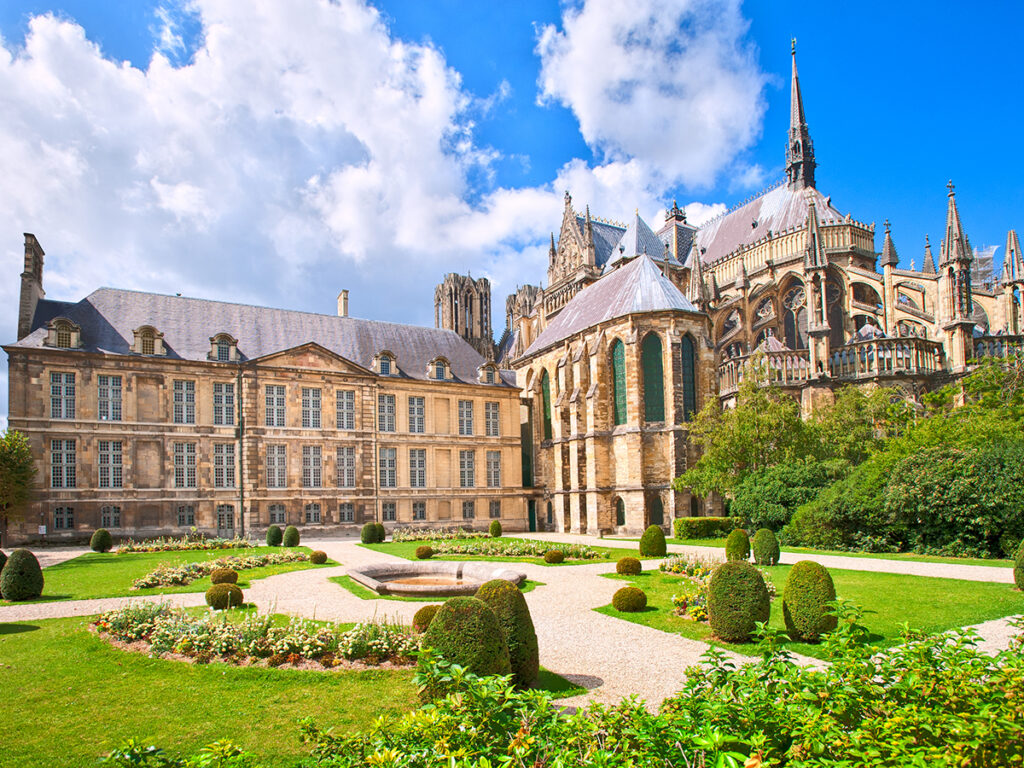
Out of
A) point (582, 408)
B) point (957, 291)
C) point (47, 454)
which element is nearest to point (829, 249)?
point (957, 291)

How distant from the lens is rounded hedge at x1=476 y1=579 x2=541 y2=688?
27.0ft

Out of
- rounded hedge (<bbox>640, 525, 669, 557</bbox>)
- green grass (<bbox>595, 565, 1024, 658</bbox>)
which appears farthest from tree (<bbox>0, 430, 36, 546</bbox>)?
green grass (<bbox>595, 565, 1024, 658</bbox>)

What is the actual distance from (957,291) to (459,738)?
129 ft

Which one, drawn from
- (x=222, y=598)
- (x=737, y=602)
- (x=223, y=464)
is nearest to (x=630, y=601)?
(x=737, y=602)

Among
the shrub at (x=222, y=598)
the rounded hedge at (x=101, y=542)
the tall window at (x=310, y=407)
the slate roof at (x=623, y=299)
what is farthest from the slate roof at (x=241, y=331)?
the shrub at (x=222, y=598)

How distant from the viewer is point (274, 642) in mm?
9938

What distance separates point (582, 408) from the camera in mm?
36781

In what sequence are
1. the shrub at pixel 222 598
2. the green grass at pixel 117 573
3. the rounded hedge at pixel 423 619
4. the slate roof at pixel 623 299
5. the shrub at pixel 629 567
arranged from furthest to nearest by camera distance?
the slate roof at pixel 623 299 → the shrub at pixel 629 567 → the green grass at pixel 117 573 → the shrub at pixel 222 598 → the rounded hedge at pixel 423 619

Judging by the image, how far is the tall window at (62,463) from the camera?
30391 millimetres

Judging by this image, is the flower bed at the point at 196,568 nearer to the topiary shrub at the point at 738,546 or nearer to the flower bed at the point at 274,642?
the flower bed at the point at 274,642

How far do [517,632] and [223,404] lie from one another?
30.2 meters

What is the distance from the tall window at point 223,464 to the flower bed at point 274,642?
2435cm

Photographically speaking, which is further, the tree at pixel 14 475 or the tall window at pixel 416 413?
the tall window at pixel 416 413

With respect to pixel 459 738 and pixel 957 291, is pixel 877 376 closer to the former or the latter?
pixel 957 291
